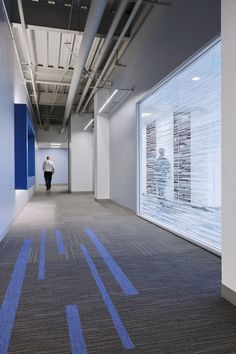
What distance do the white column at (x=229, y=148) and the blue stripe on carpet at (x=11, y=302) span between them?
151 centimetres

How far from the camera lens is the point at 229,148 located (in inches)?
78.5

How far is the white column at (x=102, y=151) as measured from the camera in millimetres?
8227

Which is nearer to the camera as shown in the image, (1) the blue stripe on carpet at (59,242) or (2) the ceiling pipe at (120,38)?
(1) the blue stripe on carpet at (59,242)

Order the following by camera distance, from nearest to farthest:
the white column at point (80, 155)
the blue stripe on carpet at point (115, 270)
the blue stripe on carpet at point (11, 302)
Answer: the blue stripe on carpet at point (11, 302), the blue stripe on carpet at point (115, 270), the white column at point (80, 155)

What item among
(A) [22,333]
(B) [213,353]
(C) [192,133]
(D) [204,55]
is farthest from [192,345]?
(D) [204,55]

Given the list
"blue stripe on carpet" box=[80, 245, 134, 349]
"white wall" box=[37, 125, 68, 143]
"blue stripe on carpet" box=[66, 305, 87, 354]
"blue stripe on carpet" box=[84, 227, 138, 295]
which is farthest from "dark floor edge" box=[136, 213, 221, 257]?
"white wall" box=[37, 125, 68, 143]

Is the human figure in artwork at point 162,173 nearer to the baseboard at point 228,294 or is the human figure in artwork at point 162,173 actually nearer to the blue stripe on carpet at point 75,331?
the baseboard at point 228,294

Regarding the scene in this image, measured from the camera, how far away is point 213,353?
1.46 meters

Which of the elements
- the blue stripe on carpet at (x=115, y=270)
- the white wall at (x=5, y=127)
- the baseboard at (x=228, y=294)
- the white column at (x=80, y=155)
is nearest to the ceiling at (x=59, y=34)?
the white wall at (x=5, y=127)

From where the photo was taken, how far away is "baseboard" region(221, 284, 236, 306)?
6.40 feet

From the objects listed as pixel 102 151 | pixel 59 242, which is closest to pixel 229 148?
pixel 59 242

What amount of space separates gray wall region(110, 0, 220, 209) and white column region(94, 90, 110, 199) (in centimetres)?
32

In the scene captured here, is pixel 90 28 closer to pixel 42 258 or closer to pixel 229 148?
pixel 229 148

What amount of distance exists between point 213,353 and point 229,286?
63 cm
